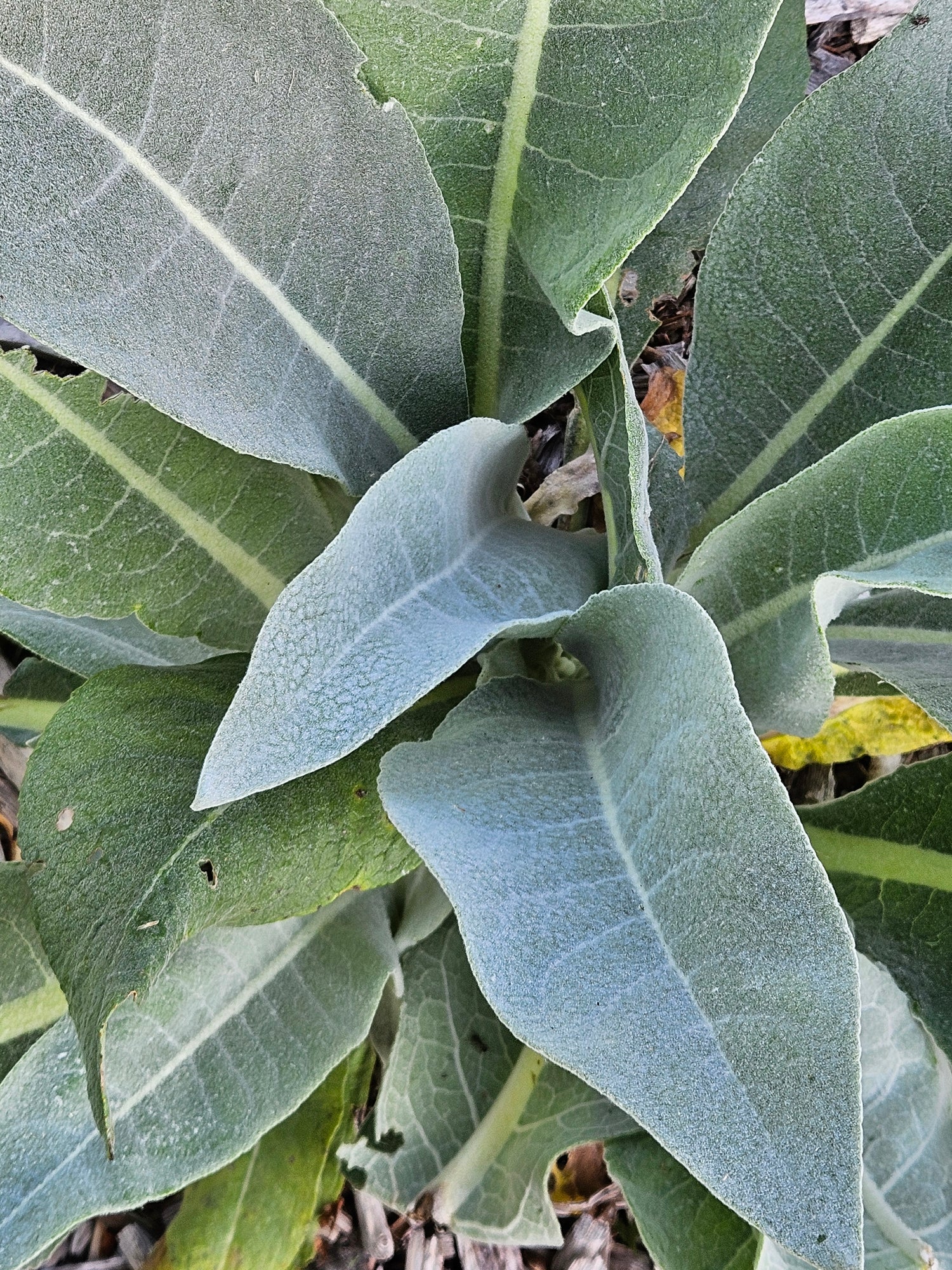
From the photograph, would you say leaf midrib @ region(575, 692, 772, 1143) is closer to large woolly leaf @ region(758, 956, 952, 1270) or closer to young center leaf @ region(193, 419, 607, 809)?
young center leaf @ region(193, 419, 607, 809)

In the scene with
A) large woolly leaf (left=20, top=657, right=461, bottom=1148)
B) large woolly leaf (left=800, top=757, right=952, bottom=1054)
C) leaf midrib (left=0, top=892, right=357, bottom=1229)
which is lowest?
large woolly leaf (left=800, top=757, right=952, bottom=1054)

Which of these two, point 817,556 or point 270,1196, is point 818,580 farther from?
point 270,1196

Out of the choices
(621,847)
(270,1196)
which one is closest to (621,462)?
(621,847)

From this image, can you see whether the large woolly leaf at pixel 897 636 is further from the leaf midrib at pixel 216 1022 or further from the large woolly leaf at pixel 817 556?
the leaf midrib at pixel 216 1022

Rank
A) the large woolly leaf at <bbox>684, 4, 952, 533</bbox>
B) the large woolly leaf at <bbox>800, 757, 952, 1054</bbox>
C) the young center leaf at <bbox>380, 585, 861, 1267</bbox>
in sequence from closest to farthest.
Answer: the young center leaf at <bbox>380, 585, 861, 1267</bbox>, the large woolly leaf at <bbox>684, 4, 952, 533</bbox>, the large woolly leaf at <bbox>800, 757, 952, 1054</bbox>

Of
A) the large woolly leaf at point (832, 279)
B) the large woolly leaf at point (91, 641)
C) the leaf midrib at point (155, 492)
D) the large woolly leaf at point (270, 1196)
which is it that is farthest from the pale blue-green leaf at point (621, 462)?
the large woolly leaf at point (270, 1196)

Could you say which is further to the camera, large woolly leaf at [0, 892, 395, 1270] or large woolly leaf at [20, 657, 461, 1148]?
large woolly leaf at [0, 892, 395, 1270]

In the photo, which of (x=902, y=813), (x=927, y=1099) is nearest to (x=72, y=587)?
(x=902, y=813)

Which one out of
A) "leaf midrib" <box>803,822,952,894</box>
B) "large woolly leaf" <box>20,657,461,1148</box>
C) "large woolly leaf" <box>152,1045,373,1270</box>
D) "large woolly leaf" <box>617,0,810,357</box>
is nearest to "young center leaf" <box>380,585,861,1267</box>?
"large woolly leaf" <box>20,657,461,1148</box>
